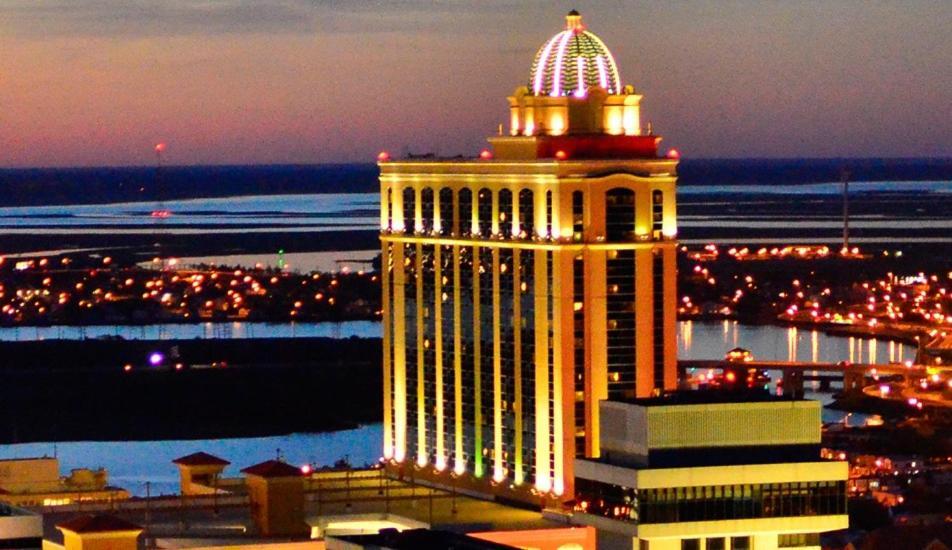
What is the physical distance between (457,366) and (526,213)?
4369 mm

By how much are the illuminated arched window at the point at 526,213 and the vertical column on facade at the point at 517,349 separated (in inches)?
5.9

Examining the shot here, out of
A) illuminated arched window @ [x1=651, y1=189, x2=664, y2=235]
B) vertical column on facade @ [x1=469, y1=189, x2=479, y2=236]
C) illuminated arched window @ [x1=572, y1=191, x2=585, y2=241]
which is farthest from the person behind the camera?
vertical column on facade @ [x1=469, y1=189, x2=479, y2=236]

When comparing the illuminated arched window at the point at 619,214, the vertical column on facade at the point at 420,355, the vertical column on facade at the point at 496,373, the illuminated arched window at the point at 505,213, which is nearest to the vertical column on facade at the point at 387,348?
the vertical column on facade at the point at 420,355

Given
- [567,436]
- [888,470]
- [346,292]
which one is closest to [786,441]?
[567,436]

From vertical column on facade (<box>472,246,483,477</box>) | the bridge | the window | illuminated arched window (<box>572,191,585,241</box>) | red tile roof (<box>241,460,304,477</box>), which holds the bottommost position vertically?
the bridge

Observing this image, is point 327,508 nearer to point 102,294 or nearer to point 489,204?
point 489,204

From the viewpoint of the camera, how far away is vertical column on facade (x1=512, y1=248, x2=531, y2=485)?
56.7 m

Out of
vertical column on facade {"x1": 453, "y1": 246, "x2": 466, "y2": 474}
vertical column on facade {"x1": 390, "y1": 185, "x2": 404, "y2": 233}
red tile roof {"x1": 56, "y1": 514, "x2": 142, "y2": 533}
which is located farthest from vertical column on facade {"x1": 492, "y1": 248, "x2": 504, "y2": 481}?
red tile roof {"x1": 56, "y1": 514, "x2": 142, "y2": 533}

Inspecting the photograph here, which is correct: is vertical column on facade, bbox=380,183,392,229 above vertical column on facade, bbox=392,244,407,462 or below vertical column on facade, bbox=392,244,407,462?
above

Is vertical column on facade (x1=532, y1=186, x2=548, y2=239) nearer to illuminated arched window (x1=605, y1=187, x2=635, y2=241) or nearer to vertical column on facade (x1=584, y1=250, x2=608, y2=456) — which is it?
vertical column on facade (x1=584, y1=250, x2=608, y2=456)

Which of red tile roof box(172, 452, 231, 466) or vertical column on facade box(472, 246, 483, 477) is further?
red tile roof box(172, 452, 231, 466)

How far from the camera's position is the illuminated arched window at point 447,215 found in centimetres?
5909

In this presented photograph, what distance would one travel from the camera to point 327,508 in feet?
181

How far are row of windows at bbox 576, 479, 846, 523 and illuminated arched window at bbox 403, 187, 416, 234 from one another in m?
14.3
